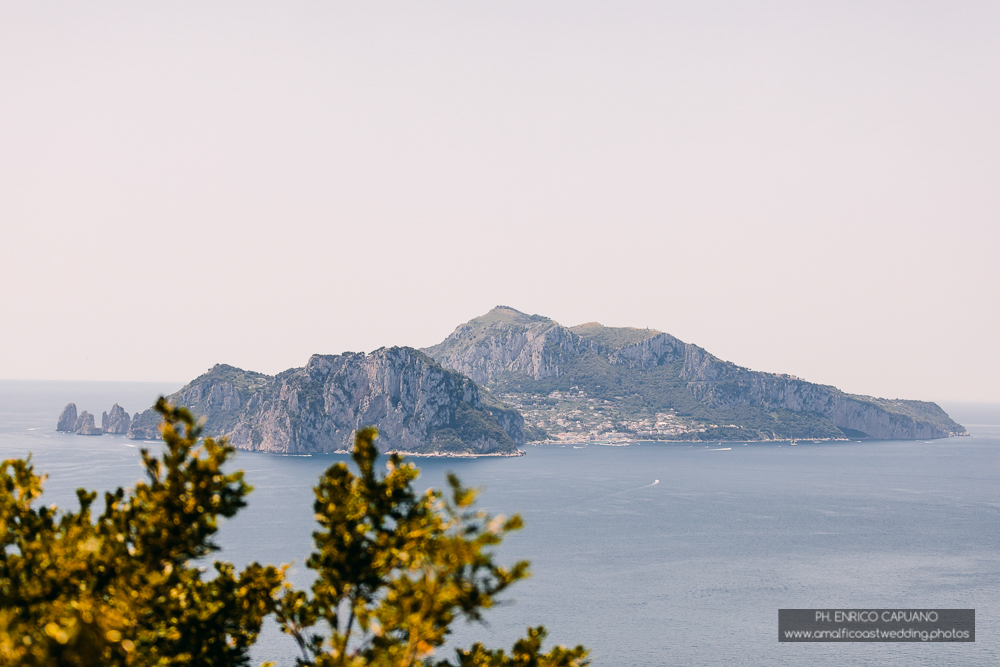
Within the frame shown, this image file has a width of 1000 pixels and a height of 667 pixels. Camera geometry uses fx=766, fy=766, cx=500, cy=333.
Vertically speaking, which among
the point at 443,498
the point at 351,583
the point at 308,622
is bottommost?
the point at 308,622

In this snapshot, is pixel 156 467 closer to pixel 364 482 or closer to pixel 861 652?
pixel 364 482

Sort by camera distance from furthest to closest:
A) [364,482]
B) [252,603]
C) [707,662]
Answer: [707,662], [252,603], [364,482]

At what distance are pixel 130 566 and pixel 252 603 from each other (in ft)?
13.9

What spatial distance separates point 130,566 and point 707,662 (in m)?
84.6

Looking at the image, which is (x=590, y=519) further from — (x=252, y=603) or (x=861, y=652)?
(x=252, y=603)

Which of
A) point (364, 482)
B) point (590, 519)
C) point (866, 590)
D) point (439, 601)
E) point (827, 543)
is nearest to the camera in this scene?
point (439, 601)

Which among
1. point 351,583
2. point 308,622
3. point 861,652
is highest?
point 351,583

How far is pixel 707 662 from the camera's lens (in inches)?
3479

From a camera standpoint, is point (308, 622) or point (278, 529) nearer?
point (308, 622)

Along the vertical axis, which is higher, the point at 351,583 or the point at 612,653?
the point at 351,583

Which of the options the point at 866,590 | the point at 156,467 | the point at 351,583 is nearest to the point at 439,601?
the point at 351,583

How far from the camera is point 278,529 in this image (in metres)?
160

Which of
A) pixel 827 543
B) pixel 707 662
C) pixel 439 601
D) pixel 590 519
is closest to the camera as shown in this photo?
A: pixel 439 601

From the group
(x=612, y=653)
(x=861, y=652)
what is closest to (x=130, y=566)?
(x=612, y=653)
